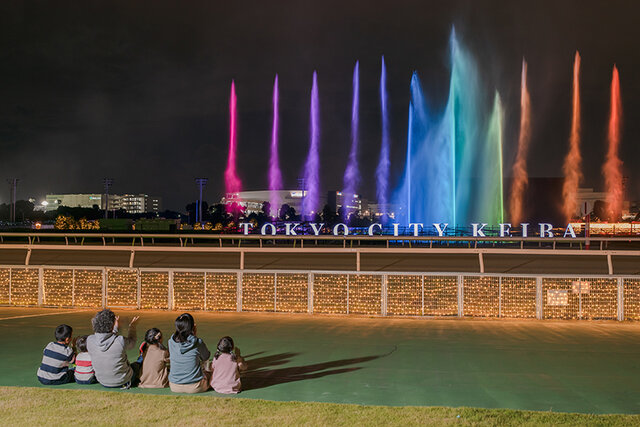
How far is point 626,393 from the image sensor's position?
23.8 feet

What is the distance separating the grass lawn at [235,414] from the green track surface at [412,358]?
365 mm

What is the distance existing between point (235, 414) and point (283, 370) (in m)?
2.20

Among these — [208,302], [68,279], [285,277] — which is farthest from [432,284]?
[68,279]

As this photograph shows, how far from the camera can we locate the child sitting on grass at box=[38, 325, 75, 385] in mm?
7348

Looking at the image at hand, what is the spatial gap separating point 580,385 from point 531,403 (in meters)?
1.30

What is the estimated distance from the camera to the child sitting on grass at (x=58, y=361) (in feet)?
24.1

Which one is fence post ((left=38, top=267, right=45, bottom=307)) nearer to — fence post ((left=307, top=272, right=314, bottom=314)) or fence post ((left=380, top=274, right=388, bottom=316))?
fence post ((left=307, top=272, right=314, bottom=314))

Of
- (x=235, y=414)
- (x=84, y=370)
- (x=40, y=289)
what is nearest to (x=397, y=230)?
(x=40, y=289)

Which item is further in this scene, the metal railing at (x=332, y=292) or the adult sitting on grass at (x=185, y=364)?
the metal railing at (x=332, y=292)

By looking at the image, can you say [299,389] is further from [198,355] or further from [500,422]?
[500,422]

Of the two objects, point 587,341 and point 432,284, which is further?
point 432,284

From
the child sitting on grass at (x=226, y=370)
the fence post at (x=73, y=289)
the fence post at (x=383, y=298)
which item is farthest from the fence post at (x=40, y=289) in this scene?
the child sitting on grass at (x=226, y=370)

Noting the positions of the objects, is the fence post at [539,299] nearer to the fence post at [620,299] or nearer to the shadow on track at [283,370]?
the fence post at [620,299]

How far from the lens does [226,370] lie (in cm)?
707
